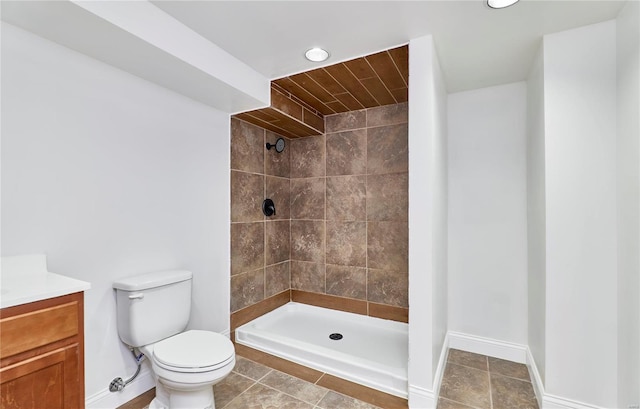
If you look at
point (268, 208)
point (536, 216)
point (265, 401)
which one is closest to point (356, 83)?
point (268, 208)

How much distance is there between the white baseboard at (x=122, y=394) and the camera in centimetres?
176

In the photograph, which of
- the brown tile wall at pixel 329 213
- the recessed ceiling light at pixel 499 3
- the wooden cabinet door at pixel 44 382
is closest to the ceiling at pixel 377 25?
the recessed ceiling light at pixel 499 3

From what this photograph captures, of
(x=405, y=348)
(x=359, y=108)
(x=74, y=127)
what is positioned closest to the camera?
(x=74, y=127)

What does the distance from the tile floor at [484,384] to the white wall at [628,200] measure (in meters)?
0.53

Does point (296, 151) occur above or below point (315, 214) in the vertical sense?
above

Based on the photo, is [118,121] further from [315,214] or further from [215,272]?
[315,214]

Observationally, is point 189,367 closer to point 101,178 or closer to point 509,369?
point 101,178

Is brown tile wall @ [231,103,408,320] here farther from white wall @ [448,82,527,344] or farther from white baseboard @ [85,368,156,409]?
white baseboard @ [85,368,156,409]

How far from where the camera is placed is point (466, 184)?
2.67 m

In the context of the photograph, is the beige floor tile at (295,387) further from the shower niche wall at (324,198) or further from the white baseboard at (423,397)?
the shower niche wall at (324,198)

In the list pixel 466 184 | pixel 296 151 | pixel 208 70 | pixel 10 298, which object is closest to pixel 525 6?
pixel 466 184

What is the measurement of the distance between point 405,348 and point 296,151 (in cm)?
220

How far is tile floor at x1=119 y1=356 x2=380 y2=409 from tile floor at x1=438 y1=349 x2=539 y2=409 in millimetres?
568

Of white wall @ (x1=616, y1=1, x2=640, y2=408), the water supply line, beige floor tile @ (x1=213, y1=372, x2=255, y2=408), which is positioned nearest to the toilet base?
beige floor tile @ (x1=213, y1=372, x2=255, y2=408)
